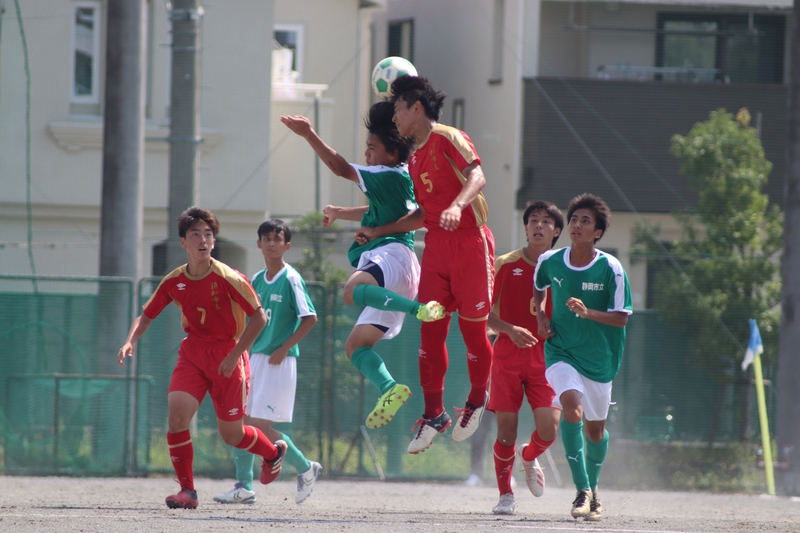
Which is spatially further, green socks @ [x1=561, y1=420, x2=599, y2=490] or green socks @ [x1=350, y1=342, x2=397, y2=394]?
green socks @ [x1=561, y1=420, x2=599, y2=490]

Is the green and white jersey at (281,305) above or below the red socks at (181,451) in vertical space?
above

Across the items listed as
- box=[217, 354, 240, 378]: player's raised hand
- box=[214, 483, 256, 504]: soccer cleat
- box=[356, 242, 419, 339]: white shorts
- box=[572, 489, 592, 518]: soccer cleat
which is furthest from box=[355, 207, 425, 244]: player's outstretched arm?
box=[214, 483, 256, 504]: soccer cleat

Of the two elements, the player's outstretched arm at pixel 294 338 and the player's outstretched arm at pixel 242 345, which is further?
the player's outstretched arm at pixel 294 338

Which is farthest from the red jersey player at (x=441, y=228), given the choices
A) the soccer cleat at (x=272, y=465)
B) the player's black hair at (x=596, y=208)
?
the soccer cleat at (x=272, y=465)

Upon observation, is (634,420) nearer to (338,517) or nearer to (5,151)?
(338,517)

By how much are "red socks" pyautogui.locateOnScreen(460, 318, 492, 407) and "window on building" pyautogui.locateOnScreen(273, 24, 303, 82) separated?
34.5ft

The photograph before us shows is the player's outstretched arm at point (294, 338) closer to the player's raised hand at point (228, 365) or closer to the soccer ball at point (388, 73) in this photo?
the player's raised hand at point (228, 365)

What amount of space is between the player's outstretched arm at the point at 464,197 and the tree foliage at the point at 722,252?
5.58 meters

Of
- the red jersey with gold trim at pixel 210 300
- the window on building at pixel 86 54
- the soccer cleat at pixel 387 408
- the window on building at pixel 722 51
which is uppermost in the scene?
the window on building at pixel 722 51

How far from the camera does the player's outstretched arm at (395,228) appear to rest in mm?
6566

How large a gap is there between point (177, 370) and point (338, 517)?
157 cm

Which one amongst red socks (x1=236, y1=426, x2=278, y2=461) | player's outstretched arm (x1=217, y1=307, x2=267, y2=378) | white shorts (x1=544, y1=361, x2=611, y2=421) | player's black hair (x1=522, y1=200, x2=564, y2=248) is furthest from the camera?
player's black hair (x1=522, y1=200, x2=564, y2=248)

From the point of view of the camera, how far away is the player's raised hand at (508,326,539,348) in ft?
23.3

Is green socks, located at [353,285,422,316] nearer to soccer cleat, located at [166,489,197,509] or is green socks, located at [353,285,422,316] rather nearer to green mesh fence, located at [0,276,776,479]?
soccer cleat, located at [166,489,197,509]
